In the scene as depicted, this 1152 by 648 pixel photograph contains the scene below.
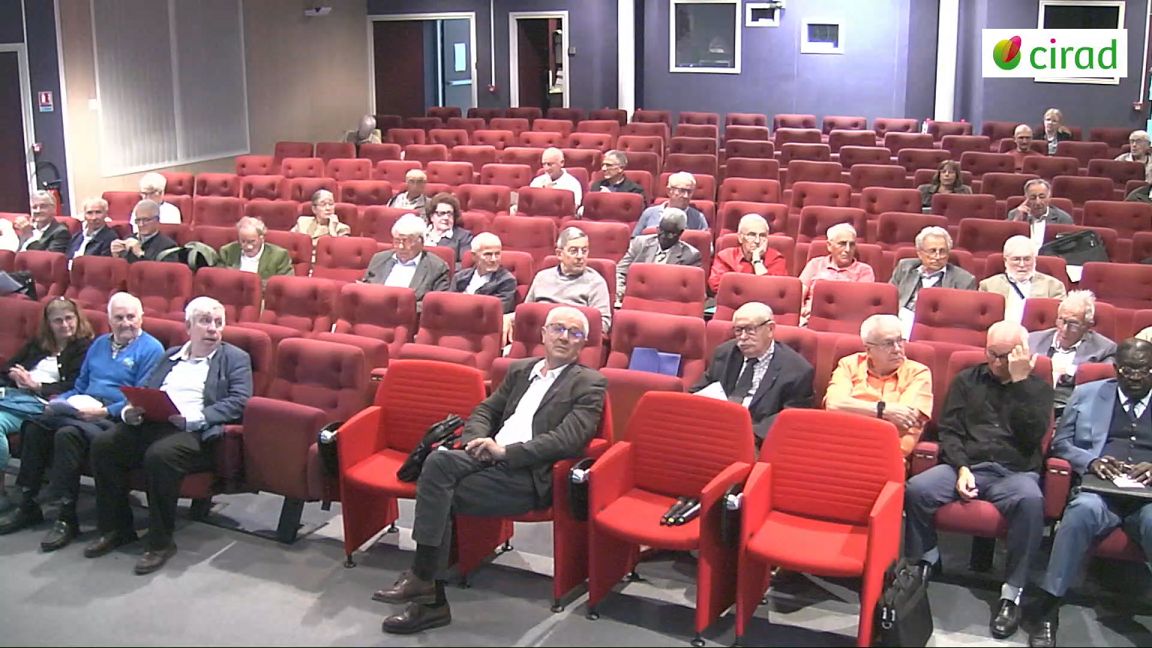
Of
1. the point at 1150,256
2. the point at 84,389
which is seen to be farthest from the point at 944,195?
the point at 84,389

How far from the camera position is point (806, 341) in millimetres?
5023

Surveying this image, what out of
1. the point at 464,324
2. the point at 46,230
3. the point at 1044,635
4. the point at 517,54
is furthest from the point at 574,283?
the point at 517,54

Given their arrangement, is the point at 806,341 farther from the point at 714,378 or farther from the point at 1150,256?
the point at 1150,256

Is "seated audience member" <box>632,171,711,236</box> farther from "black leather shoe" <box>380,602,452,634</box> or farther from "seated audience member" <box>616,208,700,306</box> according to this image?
"black leather shoe" <box>380,602,452,634</box>

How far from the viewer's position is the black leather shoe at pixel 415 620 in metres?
4.04

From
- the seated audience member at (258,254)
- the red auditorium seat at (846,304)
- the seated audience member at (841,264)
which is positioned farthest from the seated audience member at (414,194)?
the red auditorium seat at (846,304)

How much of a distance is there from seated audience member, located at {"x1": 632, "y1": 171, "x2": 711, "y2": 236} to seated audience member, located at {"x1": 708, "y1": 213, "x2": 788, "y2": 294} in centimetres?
83

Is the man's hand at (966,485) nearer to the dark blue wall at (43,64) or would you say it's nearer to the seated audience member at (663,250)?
the seated audience member at (663,250)

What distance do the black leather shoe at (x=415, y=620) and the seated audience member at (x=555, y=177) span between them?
545cm

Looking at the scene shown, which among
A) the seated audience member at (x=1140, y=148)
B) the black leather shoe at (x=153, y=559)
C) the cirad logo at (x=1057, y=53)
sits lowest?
the black leather shoe at (x=153, y=559)

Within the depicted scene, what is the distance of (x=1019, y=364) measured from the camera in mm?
4402

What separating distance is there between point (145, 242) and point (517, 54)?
8745 millimetres

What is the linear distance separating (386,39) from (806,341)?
40.4 feet

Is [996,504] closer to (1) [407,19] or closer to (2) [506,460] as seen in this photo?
A: (2) [506,460]
